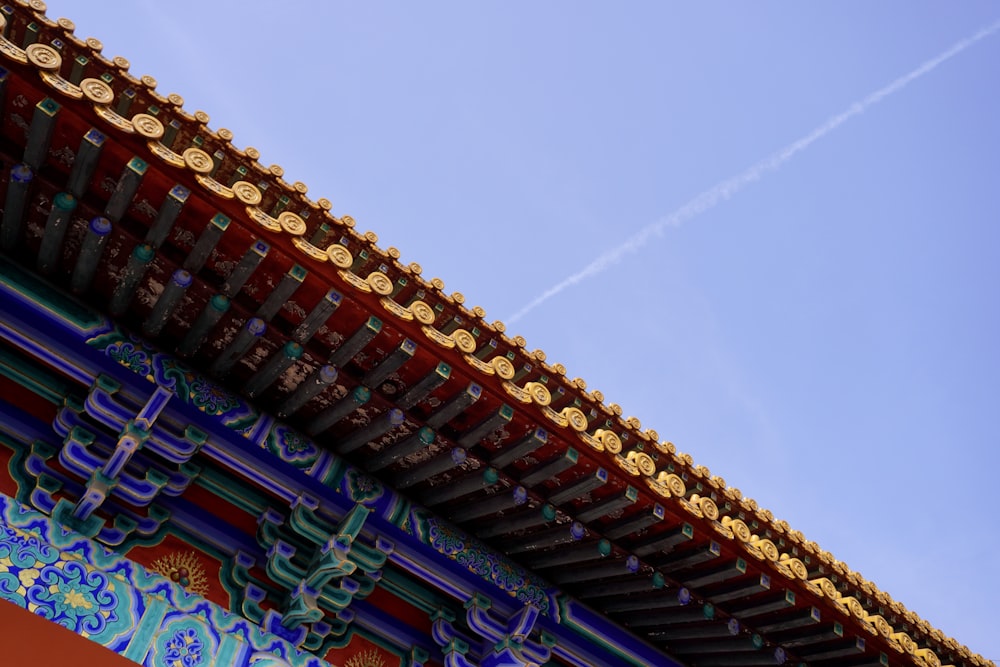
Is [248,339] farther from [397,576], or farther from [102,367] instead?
[397,576]

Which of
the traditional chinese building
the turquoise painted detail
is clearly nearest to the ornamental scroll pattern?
the traditional chinese building

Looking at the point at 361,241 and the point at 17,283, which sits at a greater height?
the point at 361,241

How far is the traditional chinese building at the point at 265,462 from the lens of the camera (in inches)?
134

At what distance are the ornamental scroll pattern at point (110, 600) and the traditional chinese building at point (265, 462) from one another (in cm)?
1

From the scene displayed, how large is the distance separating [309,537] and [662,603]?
2.18m

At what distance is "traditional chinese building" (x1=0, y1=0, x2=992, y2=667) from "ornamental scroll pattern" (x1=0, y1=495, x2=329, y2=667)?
0.01 metres

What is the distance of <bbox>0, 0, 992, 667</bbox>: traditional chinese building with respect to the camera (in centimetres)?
341

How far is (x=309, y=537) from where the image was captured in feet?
13.8

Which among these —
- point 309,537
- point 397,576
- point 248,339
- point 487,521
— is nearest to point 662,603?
point 487,521

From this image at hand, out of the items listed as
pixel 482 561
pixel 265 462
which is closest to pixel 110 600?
pixel 265 462

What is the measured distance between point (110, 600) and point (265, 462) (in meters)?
0.96

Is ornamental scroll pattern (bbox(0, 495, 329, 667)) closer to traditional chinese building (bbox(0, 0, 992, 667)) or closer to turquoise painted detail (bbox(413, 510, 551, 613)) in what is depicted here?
traditional chinese building (bbox(0, 0, 992, 667))

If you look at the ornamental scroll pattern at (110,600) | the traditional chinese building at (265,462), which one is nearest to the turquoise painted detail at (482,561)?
the traditional chinese building at (265,462)

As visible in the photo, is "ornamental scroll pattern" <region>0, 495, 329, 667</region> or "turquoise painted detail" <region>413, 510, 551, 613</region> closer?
"ornamental scroll pattern" <region>0, 495, 329, 667</region>
